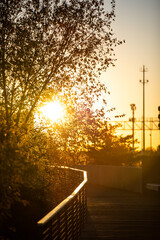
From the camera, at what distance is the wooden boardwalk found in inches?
440

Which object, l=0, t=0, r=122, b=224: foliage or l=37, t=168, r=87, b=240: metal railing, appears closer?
l=37, t=168, r=87, b=240: metal railing

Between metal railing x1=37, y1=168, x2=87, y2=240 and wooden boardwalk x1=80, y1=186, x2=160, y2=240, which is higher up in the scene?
metal railing x1=37, y1=168, x2=87, y2=240

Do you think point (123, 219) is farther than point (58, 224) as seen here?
Yes

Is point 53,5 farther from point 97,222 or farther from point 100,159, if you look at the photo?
point 100,159

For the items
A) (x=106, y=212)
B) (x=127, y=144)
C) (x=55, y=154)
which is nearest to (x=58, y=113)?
(x=55, y=154)

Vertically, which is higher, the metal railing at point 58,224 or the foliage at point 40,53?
the foliage at point 40,53

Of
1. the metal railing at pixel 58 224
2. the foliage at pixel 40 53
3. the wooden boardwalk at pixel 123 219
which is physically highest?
the foliage at pixel 40 53

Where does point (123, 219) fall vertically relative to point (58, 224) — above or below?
below

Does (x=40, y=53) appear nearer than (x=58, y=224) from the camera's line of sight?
No

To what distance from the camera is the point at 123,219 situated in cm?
1394

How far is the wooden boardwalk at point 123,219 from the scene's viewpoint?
11.2 metres

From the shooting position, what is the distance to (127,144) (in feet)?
205

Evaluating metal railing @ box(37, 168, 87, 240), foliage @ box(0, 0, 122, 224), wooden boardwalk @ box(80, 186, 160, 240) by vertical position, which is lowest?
wooden boardwalk @ box(80, 186, 160, 240)

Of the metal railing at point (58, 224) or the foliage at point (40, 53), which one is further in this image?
the foliage at point (40, 53)
